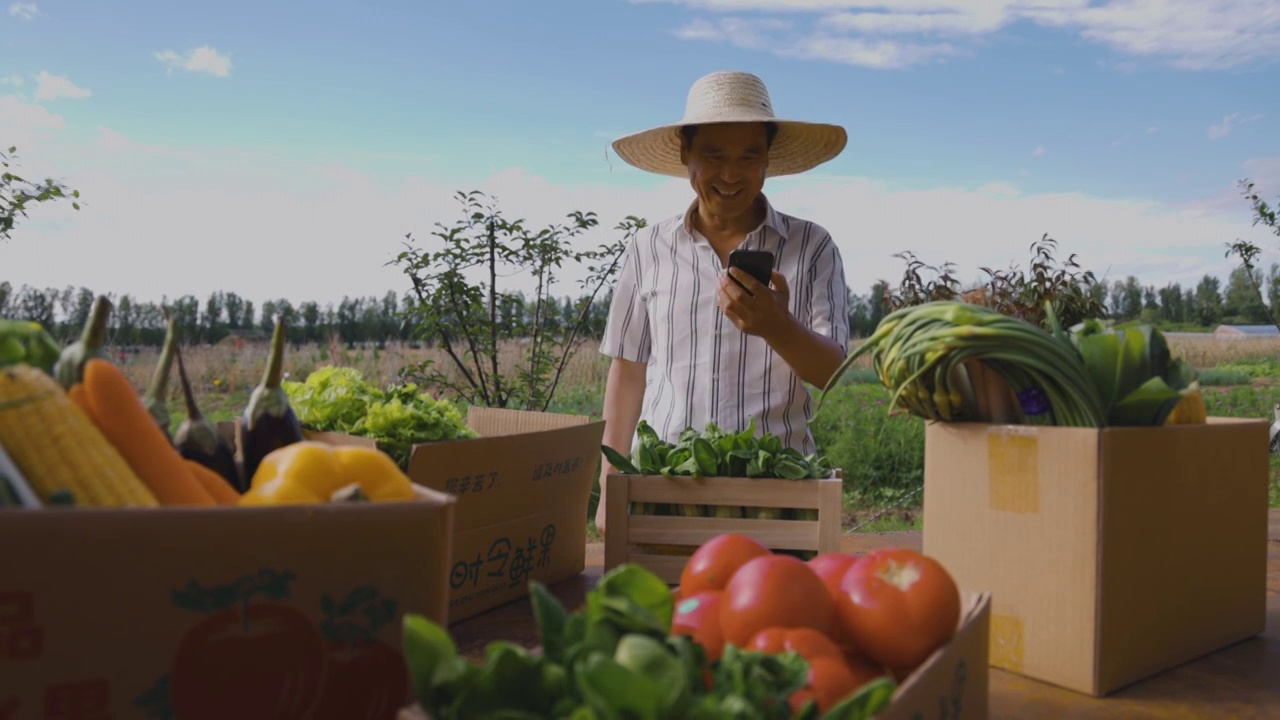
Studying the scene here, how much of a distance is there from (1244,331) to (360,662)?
19.7 meters

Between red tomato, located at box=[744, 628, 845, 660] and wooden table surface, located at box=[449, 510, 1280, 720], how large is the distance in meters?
0.51

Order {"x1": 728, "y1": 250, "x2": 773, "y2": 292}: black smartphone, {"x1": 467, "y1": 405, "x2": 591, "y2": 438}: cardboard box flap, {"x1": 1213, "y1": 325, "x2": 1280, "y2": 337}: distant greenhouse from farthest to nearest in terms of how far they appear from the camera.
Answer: {"x1": 1213, "y1": 325, "x2": 1280, "y2": 337}: distant greenhouse < {"x1": 728, "y1": 250, "x2": 773, "y2": 292}: black smartphone < {"x1": 467, "y1": 405, "x2": 591, "y2": 438}: cardboard box flap

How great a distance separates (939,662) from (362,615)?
0.57 metres

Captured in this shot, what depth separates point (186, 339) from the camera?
10.4 metres

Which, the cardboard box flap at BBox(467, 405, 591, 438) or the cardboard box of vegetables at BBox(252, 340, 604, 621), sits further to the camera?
the cardboard box flap at BBox(467, 405, 591, 438)

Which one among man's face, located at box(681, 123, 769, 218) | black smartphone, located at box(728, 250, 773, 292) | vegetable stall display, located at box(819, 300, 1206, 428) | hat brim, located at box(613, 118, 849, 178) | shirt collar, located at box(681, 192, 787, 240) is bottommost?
vegetable stall display, located at box(819, 300, 1206, 428)

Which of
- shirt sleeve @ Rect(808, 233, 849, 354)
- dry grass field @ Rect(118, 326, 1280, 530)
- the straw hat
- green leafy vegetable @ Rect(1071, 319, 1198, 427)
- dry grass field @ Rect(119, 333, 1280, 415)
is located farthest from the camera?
dry grass field @ Rect(119, 333, 1280, 415)

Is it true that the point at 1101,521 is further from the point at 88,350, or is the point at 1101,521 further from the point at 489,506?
the point at 88,350

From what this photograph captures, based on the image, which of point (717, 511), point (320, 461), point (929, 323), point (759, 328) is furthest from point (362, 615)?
point (759, 328)

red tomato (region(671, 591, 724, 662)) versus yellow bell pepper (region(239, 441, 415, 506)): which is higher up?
yellow bell pepper (region(239, 441, 415, 506))

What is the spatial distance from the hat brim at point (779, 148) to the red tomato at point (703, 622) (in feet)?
6.72

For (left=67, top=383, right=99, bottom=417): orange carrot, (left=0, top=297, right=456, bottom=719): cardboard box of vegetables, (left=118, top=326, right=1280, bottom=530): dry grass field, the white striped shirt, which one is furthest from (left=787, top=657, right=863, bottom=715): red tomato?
(left=118, top=326, right=1280, bottom=530): dry grass field

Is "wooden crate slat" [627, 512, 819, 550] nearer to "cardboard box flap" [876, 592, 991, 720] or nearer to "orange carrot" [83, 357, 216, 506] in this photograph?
"cardboard box flap" [876, 592, 991, 720]

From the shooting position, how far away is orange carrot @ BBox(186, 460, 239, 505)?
3.59 feet
